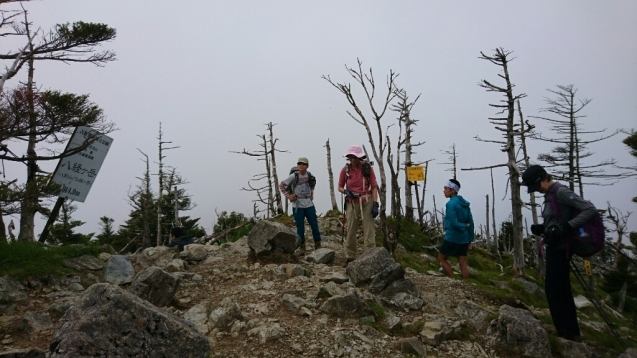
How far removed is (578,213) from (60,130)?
33.1 feet

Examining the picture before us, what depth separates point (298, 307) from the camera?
5.84 metres

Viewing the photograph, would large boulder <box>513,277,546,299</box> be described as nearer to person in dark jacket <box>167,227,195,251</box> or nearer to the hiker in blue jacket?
the hiker in blue jacket

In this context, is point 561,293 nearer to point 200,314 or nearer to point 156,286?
point 200,314

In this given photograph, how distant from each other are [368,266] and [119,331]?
4.35 meters

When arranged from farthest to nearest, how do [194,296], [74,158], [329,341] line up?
[74,158] < [194,296] < [329,341]

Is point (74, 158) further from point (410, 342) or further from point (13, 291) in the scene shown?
point (410, 342)

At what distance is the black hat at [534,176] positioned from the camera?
5777mm

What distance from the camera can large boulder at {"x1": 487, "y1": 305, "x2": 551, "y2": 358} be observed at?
5.34 metres

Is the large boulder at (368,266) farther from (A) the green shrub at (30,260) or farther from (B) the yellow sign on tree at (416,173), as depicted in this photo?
(B) the yellow sign on tree at (416,173)

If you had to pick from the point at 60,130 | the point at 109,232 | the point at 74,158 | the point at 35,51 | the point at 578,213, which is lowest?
the point at 109,232

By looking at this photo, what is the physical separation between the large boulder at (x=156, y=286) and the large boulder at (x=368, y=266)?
292 centimetres

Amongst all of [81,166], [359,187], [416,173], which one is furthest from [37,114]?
[416,173]

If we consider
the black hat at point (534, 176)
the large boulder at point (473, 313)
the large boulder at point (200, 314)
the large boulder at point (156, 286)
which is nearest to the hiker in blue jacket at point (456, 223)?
the large boulder at point (473, 313)

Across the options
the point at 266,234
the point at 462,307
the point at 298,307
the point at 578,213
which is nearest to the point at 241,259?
the point at 266,234
